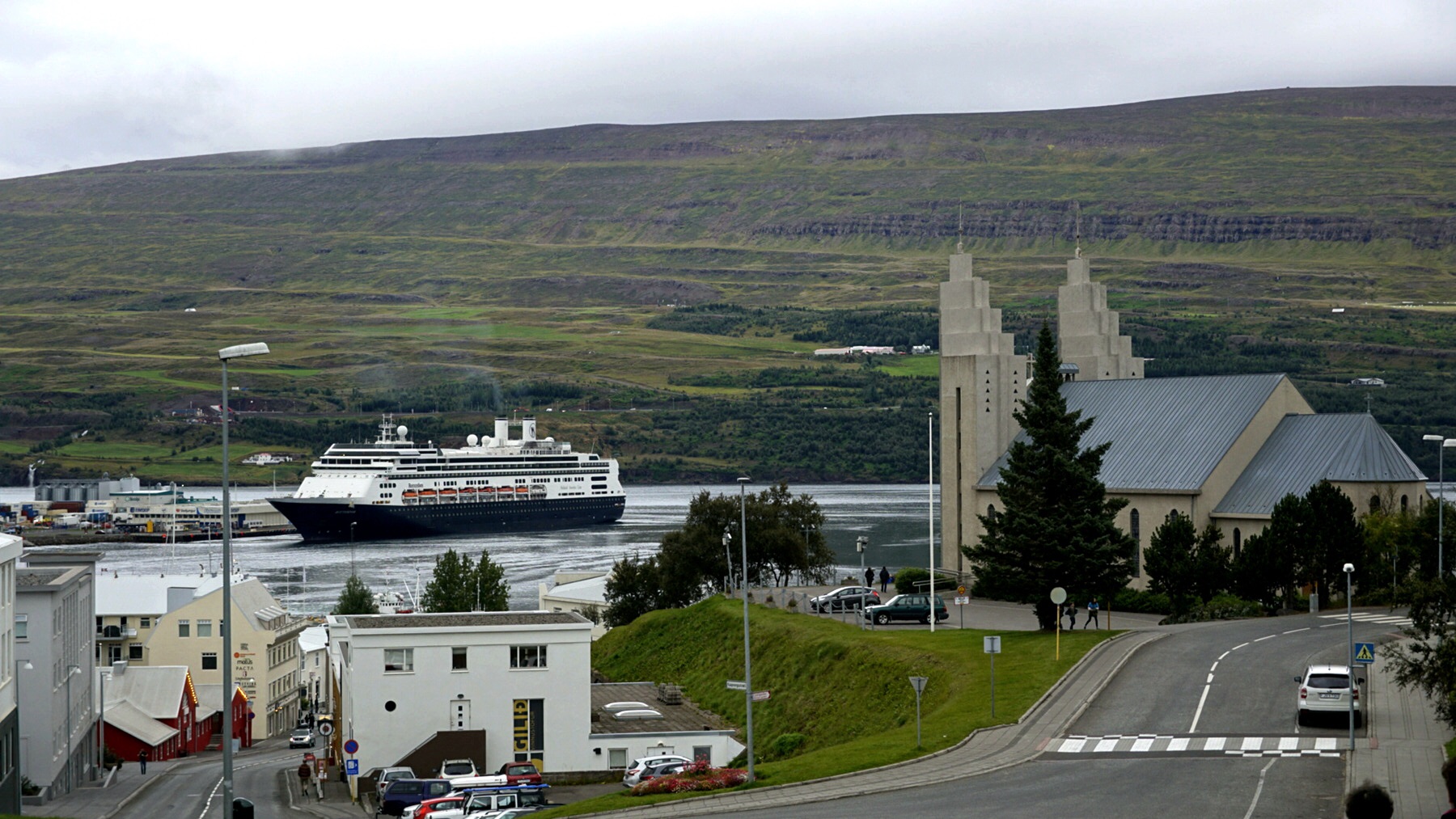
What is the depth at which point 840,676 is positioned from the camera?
3512cm

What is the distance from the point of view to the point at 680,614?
1923 inches

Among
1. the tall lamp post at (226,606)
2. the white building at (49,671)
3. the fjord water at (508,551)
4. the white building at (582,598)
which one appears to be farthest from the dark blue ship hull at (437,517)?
the tall lamp post at (226,606)

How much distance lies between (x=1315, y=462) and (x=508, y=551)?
82.6m

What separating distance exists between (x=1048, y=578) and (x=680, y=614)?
1623cm

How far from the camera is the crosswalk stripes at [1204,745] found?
872 inches

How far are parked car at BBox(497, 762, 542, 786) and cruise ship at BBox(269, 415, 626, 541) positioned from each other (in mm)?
107221

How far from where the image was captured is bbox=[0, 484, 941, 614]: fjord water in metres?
92.9

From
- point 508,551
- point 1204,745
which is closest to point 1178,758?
point 1204,745

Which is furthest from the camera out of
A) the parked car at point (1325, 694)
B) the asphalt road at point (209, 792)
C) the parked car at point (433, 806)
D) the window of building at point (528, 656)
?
the window of building at point (528, 656)

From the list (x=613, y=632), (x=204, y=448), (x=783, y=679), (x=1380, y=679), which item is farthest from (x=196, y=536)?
(x=1380, y=679)

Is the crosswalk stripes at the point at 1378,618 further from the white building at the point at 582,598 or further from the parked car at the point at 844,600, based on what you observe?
the white building at the point at 582,598

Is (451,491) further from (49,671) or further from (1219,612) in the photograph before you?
(49,671)

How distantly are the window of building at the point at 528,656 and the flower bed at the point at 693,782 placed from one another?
872 centimetres

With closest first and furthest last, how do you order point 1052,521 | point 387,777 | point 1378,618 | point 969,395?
point 387,777 < point 1052,521 < point 1378,618 < point 969,395
